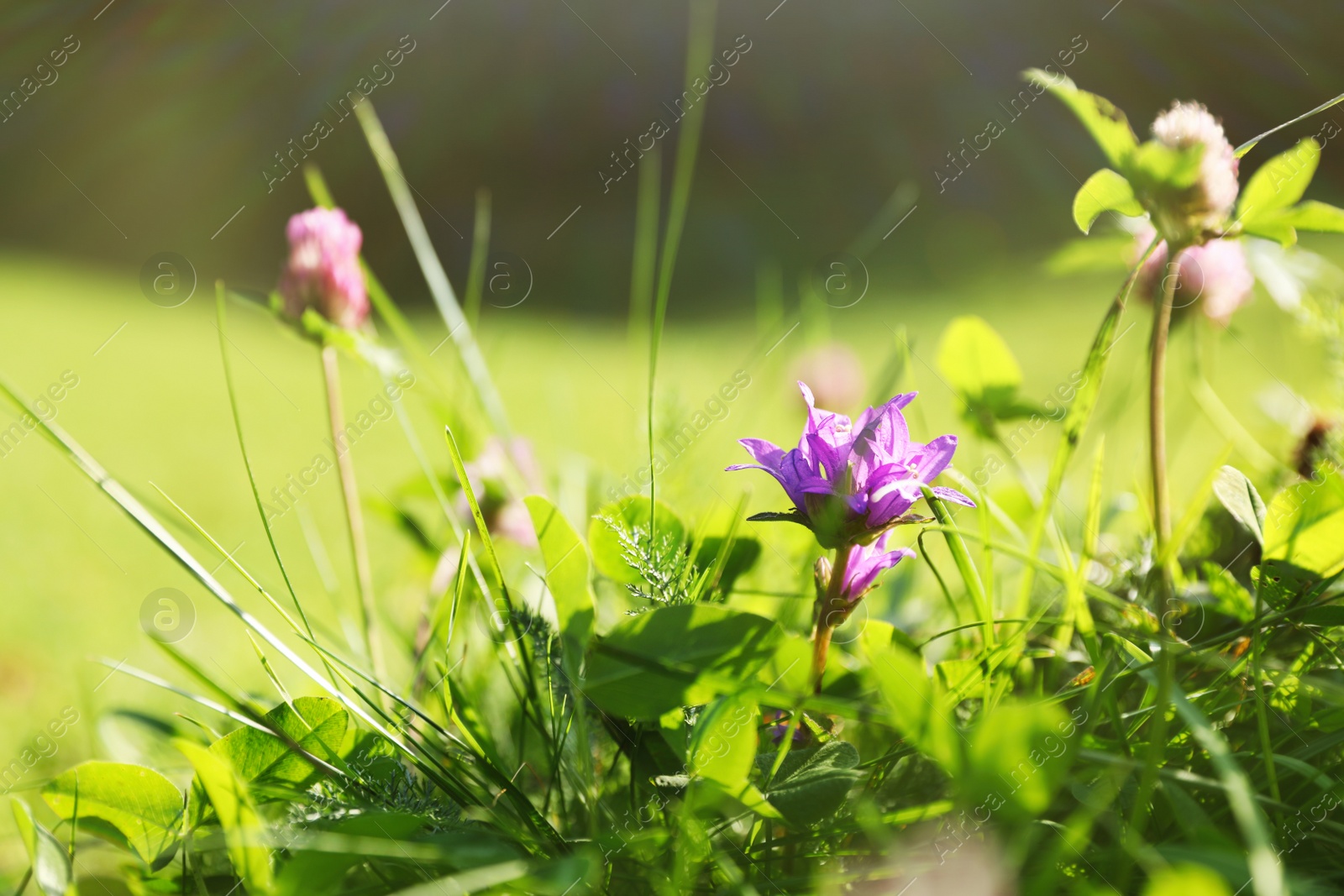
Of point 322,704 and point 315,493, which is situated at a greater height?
point 315,493

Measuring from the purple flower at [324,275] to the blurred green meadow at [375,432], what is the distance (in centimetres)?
2

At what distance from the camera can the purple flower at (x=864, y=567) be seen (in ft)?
0.78

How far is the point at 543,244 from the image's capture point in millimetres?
2293

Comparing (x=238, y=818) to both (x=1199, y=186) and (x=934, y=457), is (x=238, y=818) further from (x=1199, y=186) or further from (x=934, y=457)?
(x=1199, y=186)

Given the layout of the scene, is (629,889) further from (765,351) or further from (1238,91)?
(1238,91)

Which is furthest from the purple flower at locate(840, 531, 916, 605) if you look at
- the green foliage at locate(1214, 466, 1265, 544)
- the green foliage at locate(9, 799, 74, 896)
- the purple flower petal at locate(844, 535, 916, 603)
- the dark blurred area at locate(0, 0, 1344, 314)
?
the dark blurred area at locate(0, 0, 1344, 314)

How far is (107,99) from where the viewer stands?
155cm

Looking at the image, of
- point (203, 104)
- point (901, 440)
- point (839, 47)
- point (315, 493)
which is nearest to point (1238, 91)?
point (901, 440)

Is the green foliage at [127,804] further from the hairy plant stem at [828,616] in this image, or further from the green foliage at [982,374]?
the green foliage at [982,374]

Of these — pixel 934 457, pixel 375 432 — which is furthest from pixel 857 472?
pixel 375 432

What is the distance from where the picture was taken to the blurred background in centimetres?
52

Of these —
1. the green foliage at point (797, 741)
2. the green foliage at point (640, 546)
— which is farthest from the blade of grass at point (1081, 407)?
the green foliage at point (640, 546)

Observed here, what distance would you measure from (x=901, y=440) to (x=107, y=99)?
1.84m

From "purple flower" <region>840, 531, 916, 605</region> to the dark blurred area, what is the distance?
0.99 m
